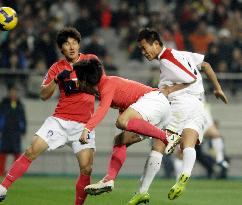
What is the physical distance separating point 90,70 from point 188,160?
2.00 meters

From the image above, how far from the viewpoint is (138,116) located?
10938 millimetres

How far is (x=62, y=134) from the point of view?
11250mm

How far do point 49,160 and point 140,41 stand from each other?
335 inches

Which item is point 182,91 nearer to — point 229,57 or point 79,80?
point 79,80

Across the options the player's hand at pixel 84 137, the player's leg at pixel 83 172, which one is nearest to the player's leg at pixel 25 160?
the player's leg at pixel 83 172

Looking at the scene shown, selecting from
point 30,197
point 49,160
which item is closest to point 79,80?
point 30,197

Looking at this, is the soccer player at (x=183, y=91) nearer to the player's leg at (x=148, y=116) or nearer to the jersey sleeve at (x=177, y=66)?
the jersey sleeve at (x=177, y=66)

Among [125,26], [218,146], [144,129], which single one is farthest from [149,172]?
[125,26]

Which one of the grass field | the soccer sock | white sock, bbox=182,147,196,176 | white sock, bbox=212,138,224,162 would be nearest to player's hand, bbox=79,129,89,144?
the soccer sock

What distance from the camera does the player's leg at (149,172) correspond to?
11.2m

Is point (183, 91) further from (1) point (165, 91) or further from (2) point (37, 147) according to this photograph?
(2) point (37, 147)

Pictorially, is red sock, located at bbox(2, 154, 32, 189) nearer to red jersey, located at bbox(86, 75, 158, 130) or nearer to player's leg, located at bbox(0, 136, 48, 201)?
player's leg, located at bbox(0, 136, 48, 201)

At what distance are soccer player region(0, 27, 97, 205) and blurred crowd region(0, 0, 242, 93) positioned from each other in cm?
814

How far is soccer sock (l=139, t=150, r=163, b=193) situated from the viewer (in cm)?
1149
